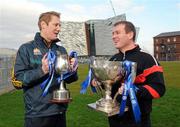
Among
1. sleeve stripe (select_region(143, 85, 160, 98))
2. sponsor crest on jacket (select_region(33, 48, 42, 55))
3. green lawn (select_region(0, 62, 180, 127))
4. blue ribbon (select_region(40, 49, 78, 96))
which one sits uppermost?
sponsor crest on jacket (select_region(33, 48, 42, 55))

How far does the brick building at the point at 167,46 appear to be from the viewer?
392 feet

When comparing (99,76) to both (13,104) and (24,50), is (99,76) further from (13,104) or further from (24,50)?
(13,104)

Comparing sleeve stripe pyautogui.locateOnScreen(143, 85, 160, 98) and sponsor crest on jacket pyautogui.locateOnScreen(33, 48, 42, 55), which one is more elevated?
sponsor crest on jacket pyautogui.locateOnScreen(33, 48, 42, 55)

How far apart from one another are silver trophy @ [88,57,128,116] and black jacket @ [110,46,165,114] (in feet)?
0.59

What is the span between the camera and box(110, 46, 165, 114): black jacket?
358cm

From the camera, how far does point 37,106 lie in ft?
12.0

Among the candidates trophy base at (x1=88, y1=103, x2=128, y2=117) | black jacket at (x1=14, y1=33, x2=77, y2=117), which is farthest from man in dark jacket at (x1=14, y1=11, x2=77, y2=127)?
trophy base at (x1=88, y1=103, x2=128, y2=117)

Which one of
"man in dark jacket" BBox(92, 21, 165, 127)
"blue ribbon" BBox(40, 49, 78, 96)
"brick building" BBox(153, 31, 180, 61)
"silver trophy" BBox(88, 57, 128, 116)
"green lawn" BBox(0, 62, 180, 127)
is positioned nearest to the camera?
"silver trophy" BBox(88, 57, 128, 116)

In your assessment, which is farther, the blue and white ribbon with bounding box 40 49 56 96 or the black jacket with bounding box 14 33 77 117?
the black jacket with bounding box 14 33 77 117

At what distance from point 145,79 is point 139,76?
7cm

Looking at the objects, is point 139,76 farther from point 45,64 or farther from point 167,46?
point 167,46

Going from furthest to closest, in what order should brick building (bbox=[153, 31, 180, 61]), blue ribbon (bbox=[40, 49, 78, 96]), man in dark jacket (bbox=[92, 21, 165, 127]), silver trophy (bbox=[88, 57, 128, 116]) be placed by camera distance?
brick building (bbox=[153, 31, 180, 61]) → man in dark jacket (bbox=[92, 21, 165, 127]) → blue ribbon (bbox=[40, 49, 78, 96]) → silver trophy (bbox=[88, 57, 128, 116])

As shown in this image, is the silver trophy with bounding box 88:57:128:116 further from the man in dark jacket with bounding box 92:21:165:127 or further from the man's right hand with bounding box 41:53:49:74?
the man's right hand with bounding box 41:53:49:74

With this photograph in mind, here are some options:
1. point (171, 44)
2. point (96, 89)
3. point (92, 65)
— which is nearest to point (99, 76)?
point (92, 65)
